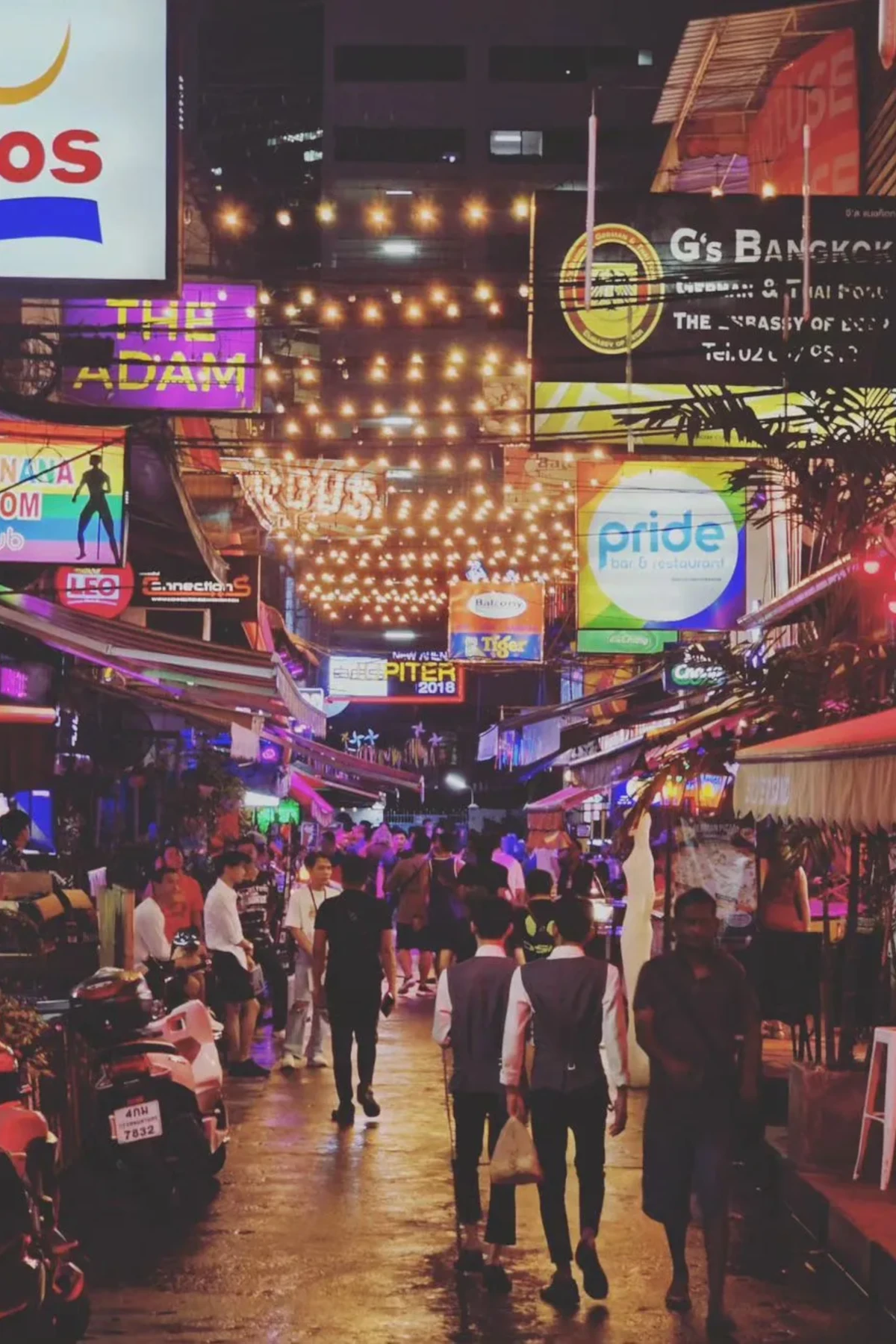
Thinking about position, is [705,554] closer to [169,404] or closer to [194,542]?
[169,404]

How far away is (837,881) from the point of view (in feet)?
55.1

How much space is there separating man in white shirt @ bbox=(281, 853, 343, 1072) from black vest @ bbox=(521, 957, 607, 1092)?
24.9ft

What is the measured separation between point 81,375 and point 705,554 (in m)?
6.73

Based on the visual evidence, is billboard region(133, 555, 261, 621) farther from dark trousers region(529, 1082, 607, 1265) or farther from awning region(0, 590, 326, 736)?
dark trousers region(529, 1082, 607, 1265)

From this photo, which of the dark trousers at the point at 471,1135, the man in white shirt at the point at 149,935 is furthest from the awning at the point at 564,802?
the dark trousers at the point at 471,1135

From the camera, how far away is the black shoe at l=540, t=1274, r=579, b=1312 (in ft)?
24.5

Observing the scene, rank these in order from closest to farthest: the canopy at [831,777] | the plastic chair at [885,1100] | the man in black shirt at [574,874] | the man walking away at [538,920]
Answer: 1. the canopy at [831,777]
2. the plastic chair at [885,1100]
3. the man walking away at [538,920]
4. the man in black shirt at [574,874]

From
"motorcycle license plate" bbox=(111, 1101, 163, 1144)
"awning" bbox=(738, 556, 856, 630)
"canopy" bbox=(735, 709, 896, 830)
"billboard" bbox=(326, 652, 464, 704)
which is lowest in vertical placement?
"motorcycle license plate" bbox=(111, 1101, 163, 1144)

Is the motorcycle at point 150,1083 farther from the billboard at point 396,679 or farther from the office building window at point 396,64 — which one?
the office building window at point 396,64

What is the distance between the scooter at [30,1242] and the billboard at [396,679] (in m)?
38.0

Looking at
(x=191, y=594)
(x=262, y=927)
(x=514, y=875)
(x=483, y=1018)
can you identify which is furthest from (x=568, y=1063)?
(x=191, y=594)

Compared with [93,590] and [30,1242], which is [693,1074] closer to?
[30,1242]

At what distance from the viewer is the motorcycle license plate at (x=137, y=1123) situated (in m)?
9.08

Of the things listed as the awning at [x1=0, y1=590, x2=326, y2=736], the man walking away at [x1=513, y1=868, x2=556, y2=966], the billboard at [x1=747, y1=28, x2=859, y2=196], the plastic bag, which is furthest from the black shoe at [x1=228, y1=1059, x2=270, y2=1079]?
the billboard at [x1=747, y1=28, x2=859, y2=196]
